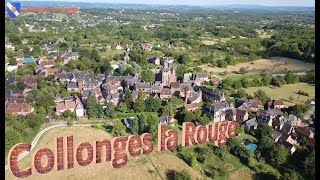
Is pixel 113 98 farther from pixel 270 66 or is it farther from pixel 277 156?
pixel 270 66

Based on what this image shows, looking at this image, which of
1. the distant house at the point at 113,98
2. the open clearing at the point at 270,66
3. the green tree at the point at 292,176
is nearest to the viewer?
the green tree at the point at 292,176

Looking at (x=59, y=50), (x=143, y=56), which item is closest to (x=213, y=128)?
(x=143, y=56)

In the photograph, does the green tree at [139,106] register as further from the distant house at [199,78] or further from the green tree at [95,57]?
the green tree at [95,57]

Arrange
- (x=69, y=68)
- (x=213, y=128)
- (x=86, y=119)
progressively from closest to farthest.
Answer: (x=213, y=128) → (x=86, y=119) → (x=69, y=68)

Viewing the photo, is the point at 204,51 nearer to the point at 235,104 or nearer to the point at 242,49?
the point at 242,49

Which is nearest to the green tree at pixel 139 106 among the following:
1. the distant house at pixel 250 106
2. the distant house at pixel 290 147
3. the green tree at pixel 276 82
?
the distant house at pixel 250 106
